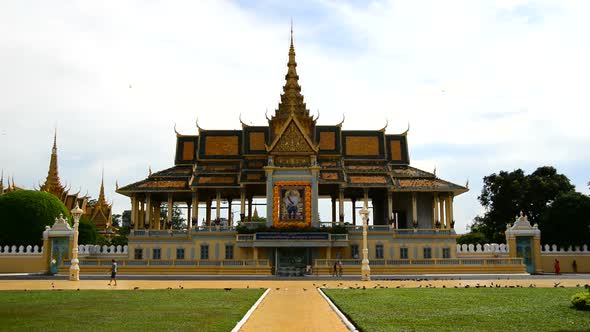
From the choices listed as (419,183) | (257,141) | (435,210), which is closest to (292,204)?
(257,141)

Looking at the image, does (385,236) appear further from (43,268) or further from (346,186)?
(43,268)

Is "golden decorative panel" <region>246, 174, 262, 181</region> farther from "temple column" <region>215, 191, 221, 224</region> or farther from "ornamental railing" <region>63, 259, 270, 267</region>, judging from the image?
"ornamental railing" <region>63, 259, 270, 267</region>

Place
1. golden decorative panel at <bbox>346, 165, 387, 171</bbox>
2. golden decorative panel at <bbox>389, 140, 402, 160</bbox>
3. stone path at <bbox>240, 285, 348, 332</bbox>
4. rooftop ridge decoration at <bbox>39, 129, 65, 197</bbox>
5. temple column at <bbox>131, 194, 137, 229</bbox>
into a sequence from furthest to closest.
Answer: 1. rooftop ridge decoration at <bbox>39, 129, 65, 197</bbox>
2. golden decorative panel at <bbox>389, 140, 402, 160</bbox>
3. golden decorative panel at <bbox>346, 165, 387, 171</bbox>
4. temple column at <bbox>131, 194, 137, 229</bbox>
5. stone path at <bbox>240, 285, 348, 332</bbox>

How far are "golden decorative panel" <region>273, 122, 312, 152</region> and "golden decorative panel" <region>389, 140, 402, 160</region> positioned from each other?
11.0 meters

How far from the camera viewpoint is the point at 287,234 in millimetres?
48531

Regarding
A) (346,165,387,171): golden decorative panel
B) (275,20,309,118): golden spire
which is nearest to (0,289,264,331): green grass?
(346,165,387,171): golden decorative panel

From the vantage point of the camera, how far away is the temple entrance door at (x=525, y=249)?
48.2 metres

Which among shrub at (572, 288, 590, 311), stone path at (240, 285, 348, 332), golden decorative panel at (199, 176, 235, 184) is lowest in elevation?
stone path at (240, 285, 348, 332)

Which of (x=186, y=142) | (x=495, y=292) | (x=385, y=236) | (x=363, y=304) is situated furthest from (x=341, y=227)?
(x=363, y=304)

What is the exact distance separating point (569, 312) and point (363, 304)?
19.0ft

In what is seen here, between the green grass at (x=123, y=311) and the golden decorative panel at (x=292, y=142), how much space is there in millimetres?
29263

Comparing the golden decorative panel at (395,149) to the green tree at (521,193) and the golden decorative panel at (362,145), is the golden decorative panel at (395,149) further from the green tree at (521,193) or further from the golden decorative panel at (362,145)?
the green tree at (521,193)

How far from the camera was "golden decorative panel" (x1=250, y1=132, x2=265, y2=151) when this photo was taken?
5941 cm

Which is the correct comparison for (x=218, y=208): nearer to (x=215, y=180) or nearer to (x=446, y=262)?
(x=215, y=180)
